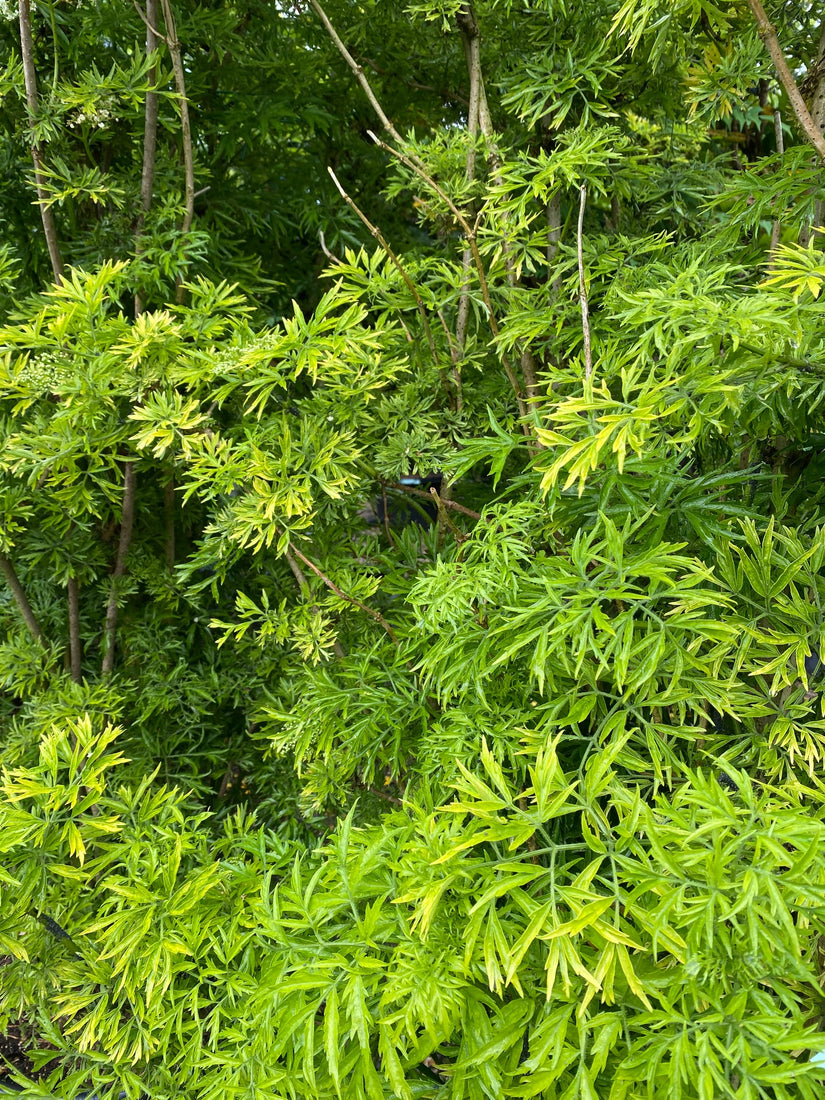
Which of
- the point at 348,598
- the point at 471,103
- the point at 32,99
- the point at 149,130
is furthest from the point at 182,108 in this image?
the point at 348,598

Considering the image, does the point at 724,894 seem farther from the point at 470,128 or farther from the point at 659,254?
the point at 470,128

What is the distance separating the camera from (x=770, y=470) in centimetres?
103

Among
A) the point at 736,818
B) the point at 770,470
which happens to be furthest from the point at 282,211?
the point at 736,818

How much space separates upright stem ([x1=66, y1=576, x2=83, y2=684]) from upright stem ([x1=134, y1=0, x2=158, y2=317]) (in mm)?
507

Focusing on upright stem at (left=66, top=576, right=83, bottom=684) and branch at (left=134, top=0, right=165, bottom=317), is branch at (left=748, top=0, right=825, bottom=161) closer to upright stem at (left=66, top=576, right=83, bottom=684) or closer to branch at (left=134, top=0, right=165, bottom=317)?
branch at (left=134, top=0, right=165, bottom=317)

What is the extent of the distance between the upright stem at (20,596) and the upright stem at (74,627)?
59mm

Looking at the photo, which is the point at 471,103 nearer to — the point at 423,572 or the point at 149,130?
the point at 149,130

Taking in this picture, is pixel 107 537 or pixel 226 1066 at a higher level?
pixel 107 537

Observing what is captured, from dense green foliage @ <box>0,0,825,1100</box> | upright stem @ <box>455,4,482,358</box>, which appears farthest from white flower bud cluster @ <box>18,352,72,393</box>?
upright stem @ <box>455,4,482,358</box>

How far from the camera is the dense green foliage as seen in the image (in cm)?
75

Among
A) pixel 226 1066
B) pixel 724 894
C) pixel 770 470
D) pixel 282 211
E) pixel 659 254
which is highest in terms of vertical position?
pixel 282 211

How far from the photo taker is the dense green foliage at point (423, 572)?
0.75 m

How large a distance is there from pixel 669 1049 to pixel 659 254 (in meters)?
1.02

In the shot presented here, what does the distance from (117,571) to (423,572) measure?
0.63m
